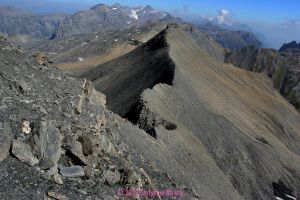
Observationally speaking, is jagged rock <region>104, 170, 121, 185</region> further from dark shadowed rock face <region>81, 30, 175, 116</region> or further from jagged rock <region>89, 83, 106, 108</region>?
dark shadowed rock face <region>81, 30, 175, 116</region>

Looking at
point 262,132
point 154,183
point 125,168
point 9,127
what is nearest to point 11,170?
point 9,127

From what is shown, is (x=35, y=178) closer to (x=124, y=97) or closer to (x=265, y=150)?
(x=124, y=97)

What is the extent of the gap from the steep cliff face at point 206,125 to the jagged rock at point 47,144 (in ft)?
37.4

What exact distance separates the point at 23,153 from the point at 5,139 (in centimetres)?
111

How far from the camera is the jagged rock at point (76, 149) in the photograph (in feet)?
75.5

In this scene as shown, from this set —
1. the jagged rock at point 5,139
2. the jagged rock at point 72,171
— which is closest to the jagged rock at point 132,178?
the jagged rock at point 72,171

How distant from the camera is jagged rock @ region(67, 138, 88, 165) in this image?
23000mm

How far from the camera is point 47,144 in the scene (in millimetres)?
22297

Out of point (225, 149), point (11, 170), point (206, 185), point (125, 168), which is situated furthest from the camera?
point (225, 149)

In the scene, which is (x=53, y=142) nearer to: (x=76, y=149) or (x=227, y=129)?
(x=76, y=149)

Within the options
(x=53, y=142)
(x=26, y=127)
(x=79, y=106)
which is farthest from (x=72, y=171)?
(x=79, y=106)

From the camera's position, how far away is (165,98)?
5872 centimetres

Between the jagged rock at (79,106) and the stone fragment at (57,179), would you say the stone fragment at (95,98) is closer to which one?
the jagged rock at (79,106)

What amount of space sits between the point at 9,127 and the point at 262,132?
6351 cm
